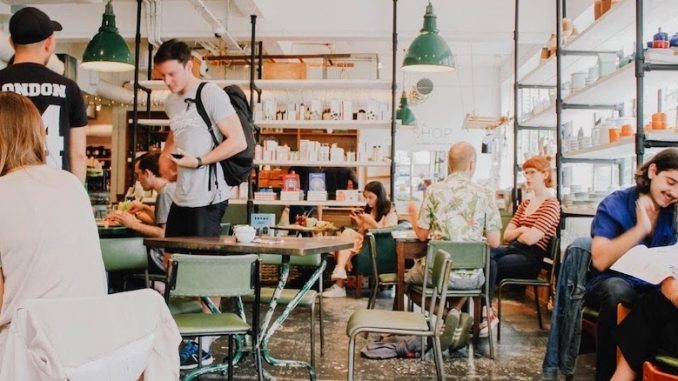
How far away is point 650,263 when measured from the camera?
280cm

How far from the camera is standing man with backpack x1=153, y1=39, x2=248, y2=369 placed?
345 cm

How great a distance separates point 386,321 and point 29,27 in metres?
2.03

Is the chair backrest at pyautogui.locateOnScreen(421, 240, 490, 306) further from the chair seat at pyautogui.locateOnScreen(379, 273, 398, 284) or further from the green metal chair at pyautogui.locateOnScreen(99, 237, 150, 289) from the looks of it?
the green metal chair at pyautogui.locateOnScreen(99, 237, 150, 289)

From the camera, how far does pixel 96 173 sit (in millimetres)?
10797

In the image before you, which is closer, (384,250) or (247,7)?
(384,250)

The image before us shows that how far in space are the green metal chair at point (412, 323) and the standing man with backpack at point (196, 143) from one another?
99cm

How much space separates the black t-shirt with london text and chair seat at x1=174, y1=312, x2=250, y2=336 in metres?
0.92

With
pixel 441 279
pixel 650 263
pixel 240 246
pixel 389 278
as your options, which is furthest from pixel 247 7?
pixel 650 263

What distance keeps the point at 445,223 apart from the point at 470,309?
85 cm

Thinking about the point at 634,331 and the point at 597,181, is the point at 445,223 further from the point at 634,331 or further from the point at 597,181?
the point at 597,181

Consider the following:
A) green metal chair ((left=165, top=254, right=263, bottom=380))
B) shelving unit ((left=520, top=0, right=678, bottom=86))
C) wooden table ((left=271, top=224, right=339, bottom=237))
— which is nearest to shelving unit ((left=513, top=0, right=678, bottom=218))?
shelving unit ((left=520, top=0, right=678, bottom=86))

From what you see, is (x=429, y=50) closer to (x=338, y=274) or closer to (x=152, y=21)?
(x=338, y=274)

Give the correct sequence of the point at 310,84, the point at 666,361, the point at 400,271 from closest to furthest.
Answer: the point at 666,361 → the point at 400,271 → the point at 310,84

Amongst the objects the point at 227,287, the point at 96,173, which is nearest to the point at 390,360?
the point at 227,287
